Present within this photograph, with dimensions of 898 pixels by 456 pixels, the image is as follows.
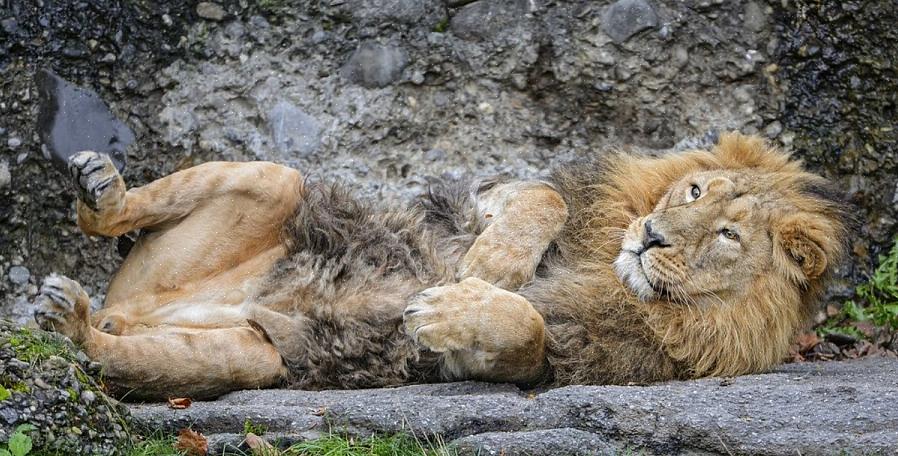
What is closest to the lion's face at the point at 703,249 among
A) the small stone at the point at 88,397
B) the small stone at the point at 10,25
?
the small stone at the point at 88,397

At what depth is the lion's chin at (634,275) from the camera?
502 centimetres

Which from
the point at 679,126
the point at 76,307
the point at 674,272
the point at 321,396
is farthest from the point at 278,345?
the point at 679,126

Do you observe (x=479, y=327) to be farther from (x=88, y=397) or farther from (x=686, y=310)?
(x=88, y=397)

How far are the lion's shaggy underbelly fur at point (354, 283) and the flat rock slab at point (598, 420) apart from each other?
1.84 ft

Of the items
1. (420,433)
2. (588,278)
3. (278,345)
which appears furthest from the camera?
(588,278)

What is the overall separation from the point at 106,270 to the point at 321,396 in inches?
88.4

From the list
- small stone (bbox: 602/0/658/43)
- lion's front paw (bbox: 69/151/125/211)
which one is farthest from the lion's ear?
lion's front paw (bbox: 69/151/125/211)

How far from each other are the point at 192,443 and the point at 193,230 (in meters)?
1.46

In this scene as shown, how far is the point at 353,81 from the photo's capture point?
6.59 m

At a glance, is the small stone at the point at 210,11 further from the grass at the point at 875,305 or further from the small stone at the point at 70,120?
the grass at the point at 875,305

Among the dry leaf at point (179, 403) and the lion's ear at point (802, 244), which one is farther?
the lion's ear at point (802, 244)

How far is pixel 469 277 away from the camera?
4.89 m

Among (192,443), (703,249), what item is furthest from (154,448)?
(703,249)

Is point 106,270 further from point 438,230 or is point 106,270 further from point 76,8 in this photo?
point 438,230
